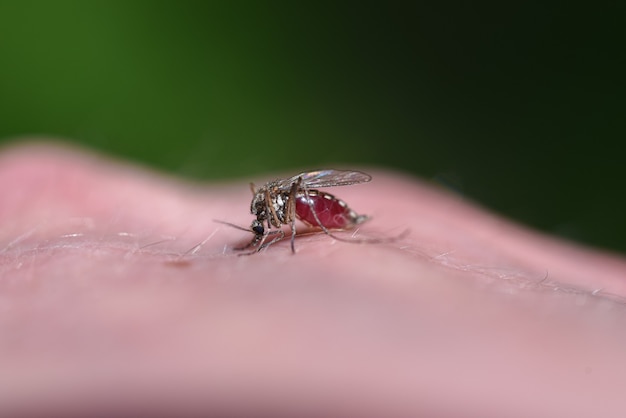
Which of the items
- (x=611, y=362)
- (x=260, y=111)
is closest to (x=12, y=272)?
(x=611, y=362)

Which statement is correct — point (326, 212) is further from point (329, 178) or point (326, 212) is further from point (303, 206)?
point (329, 178)

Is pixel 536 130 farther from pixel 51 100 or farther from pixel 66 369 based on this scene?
pixel 66 369

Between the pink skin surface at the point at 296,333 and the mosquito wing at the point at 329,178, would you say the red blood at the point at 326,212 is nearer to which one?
the mosquito wing at the point at 329,178

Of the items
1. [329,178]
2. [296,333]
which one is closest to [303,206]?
[329,178]

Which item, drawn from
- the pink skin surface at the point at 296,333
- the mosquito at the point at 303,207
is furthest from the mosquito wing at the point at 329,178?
the pink skin surface at the point at 296,333

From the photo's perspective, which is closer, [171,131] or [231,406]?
[231,406]
